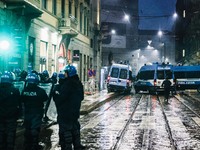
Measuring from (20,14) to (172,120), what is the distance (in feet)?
31.4

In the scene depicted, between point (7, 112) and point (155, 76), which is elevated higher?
point (155, 76)

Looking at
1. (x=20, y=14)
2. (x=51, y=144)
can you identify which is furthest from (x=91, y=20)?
(x=51, y=144)

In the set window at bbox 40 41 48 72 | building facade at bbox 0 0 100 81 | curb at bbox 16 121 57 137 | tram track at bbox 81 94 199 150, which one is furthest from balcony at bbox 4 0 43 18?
curb at bbox 16 121 57 137

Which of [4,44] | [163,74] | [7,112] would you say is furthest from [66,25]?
[7,112]

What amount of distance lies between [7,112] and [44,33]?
18599mm

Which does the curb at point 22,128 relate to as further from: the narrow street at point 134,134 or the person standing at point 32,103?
the person standing at point 32,103

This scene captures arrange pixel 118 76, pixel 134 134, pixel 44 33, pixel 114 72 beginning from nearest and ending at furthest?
pixel 134 134 → pixel 44 33 → pixel 118 76 → pixel 114 72

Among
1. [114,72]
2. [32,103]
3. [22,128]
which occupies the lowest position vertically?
[22,128]

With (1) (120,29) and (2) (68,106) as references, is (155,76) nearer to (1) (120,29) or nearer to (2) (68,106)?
(2) (68,106)

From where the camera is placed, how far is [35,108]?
26.2 feet

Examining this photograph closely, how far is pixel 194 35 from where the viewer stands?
60062 millimetres

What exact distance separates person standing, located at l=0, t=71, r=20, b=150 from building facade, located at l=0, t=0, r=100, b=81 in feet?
35.8

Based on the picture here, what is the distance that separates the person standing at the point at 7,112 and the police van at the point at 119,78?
29.5 metres

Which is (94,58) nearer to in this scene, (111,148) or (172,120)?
(172,120)
